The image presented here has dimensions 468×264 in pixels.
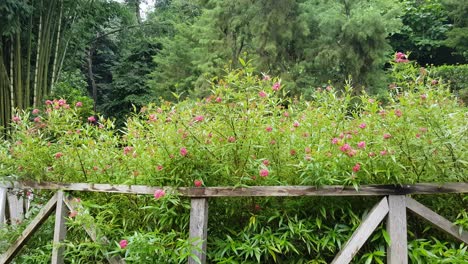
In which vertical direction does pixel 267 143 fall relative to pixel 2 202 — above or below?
above

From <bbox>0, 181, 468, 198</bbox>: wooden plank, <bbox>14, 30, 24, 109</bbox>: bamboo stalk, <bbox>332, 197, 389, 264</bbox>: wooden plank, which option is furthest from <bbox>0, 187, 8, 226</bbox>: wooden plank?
<bbox>14, 30, 24, 109</bbox>: bamboo stalk

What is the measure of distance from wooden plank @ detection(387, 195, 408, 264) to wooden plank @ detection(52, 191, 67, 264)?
133cm

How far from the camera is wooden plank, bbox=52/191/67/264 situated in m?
1.79

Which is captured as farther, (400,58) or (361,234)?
(400,58)

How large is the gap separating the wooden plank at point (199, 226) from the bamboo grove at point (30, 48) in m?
4.51

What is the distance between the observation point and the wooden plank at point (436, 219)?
4.52 feet

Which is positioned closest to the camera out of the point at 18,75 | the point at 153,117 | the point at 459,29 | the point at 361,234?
the point at 361,234

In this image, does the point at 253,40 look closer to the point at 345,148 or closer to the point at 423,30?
the point at 423,30

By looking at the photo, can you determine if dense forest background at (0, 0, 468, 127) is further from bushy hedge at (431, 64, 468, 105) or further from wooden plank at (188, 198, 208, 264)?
wooden plank at (188, 198, 208, 264)

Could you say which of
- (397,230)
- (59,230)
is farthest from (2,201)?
(397,230)

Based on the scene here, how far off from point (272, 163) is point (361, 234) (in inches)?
16.7

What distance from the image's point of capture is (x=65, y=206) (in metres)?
1.88

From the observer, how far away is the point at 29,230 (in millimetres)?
1977

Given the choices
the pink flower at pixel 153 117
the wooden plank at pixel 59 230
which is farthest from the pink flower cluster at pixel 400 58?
the wooden plank at pixel 59 230
